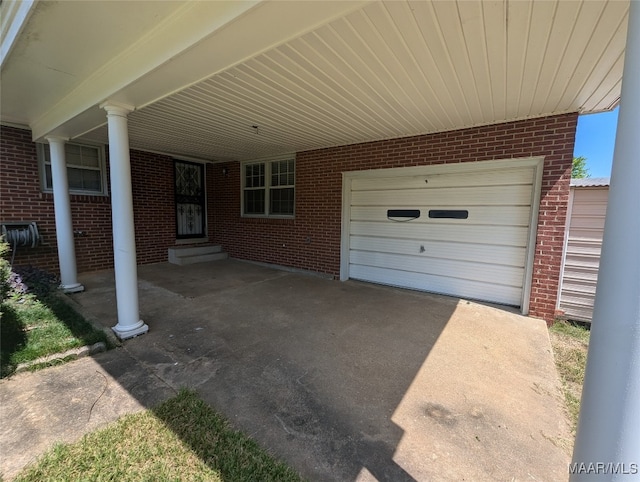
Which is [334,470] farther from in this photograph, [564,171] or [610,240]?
[564,171]

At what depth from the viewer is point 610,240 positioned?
105 centimetres

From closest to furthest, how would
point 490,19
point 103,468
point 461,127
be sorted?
point 103,468 < point 490,19 < point 461,127

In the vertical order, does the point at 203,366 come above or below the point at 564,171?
below

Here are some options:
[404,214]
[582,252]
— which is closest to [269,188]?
[404,214]

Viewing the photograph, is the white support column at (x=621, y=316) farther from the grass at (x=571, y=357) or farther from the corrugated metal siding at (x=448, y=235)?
the corrugated metal siding at (x=448, y=235)

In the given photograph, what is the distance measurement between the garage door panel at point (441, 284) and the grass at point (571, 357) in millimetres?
700

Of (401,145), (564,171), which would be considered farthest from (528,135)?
(401,145)

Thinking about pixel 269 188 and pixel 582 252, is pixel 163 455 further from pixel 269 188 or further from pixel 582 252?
pixel 269 188

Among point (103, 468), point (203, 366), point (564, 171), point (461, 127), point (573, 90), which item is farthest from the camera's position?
point (461, 127)

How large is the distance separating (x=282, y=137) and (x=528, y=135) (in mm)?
3884

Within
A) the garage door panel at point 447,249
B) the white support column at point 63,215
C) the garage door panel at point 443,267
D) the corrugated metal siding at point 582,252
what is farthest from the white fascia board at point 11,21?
the corrugated metal siding at point 582,252

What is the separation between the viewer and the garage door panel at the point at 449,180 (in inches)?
169

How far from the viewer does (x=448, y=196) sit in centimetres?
488

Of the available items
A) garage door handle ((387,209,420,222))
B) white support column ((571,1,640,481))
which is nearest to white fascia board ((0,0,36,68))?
white support column ((571,1,640,481))
